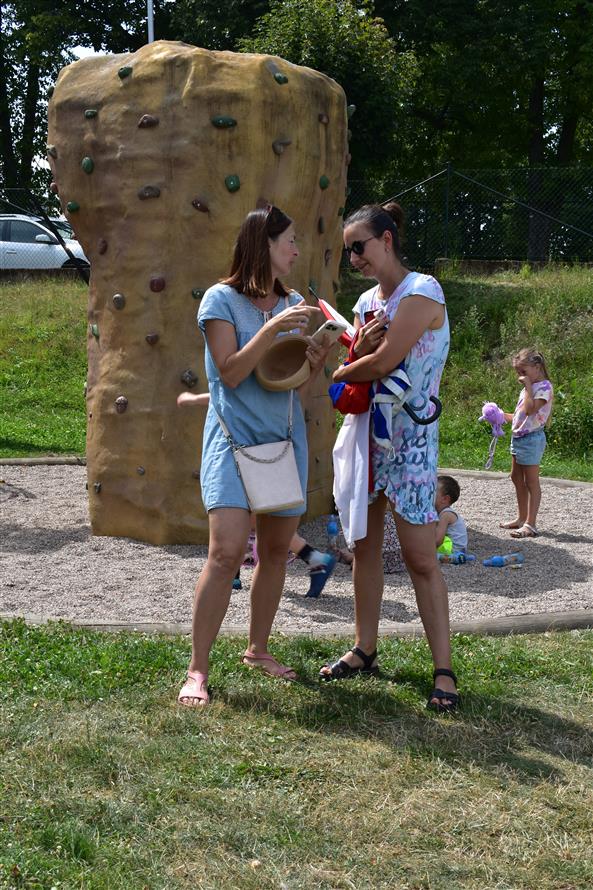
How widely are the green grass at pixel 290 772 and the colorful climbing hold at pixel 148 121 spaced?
10.6ft

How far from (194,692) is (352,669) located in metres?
0.69

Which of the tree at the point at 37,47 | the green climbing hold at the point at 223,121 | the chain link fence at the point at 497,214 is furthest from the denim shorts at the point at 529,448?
the tree at the point at 37,47

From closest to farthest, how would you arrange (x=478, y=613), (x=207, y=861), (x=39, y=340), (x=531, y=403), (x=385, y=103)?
(x=207, y=861)
(x=478, y=613)
(x=531, y=403)
(x=39, y=340)
(x=385, y=103)

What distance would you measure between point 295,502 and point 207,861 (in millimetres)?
1495

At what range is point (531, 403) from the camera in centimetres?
760

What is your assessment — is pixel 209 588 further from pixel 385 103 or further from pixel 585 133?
pixel 585 133

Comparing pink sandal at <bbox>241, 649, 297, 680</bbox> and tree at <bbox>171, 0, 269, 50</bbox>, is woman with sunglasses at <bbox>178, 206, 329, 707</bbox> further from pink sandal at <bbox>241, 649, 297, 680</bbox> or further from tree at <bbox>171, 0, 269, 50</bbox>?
tree at <bbox>171, 0, 269, 50</bbox>

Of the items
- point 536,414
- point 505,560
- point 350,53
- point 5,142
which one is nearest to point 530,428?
point 536,414

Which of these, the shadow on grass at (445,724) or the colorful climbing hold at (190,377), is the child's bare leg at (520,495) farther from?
the shadow on grass at (445,724)

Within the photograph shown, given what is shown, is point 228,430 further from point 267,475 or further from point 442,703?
point 442,703

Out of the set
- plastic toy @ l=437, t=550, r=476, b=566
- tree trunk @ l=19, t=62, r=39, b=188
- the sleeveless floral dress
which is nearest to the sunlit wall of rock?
plastic toy @ l=437, t=550, r=476, b=566

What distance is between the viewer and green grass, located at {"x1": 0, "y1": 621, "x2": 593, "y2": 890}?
2979 millimetres

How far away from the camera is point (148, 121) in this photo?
21.8 ft

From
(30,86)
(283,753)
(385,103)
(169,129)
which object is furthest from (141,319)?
(30,86)
